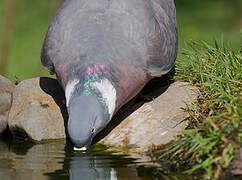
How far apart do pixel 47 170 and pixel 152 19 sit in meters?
2.11

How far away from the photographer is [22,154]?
491cm

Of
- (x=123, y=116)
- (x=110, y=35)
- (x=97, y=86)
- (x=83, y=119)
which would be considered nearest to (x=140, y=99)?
(x=123, y=116)

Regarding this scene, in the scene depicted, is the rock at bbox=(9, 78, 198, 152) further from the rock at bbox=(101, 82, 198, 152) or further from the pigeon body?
the pigeon body

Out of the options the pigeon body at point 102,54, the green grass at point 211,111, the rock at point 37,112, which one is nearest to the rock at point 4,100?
the rock at point 37,112

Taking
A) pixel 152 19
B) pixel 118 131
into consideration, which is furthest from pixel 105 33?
pixel 118 131

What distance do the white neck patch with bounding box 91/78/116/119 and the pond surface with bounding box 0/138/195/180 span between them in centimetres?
45

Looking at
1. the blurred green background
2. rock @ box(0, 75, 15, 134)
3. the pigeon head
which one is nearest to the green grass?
the pigeon head

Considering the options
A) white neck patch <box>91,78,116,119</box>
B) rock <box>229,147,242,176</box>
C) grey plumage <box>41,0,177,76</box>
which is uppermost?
grey plumage <box>41,0,177,76</box>

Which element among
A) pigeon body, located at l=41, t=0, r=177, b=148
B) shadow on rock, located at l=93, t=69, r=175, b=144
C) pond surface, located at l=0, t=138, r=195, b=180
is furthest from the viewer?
shadow on rock, located at l=93, t=69, r=175, b=144

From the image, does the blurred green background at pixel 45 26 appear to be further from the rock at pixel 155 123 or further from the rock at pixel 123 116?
the rock at pixel 155 123

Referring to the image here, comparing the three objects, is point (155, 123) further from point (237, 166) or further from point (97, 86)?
point (237, 166)

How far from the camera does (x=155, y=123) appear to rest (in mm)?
5195

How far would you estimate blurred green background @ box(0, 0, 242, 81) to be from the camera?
9.98 metres

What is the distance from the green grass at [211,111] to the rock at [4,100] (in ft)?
6.43
